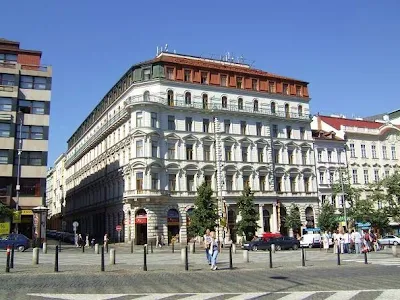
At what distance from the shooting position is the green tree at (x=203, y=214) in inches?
1901

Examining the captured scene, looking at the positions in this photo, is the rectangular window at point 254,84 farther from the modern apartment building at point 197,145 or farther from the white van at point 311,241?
the white van at point 311,241

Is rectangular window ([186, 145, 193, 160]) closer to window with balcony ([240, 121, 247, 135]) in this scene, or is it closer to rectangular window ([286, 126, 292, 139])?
window with balcony ([240, 121, 247, 135])

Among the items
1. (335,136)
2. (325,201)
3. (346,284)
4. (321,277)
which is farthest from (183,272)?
(335,136)

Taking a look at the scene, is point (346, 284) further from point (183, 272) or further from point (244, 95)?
point (244, 95)

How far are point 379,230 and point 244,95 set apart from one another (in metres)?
24.4

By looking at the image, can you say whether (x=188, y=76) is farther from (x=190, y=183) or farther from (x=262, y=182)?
(x=262, y=182)

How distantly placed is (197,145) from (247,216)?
11563mm

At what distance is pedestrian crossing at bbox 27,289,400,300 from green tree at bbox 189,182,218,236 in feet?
117

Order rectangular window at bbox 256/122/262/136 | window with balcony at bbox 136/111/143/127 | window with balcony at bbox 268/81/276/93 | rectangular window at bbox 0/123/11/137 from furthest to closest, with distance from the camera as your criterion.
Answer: window with balcony at bbox 268/81/276/93 < rectangular window at bbox 256/122/262/136 < window with balcony at bbox 136/111/143/127 < rectangular window at bbox 0/123/11/137

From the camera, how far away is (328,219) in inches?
2258

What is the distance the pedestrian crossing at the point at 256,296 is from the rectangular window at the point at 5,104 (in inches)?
1738

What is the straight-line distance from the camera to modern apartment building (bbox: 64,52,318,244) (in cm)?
5300

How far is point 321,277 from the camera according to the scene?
1656cm

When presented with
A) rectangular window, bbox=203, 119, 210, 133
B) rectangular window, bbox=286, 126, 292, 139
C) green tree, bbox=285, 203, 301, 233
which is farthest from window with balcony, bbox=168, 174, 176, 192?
rectangular window, bbox=286, 126, 292, 139
